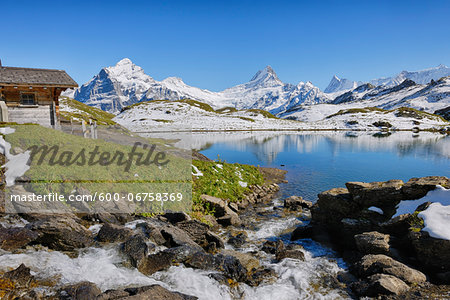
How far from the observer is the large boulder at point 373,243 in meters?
12.2

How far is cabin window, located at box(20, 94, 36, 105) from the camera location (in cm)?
2612

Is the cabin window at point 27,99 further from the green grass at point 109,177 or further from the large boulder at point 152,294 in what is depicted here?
the large boulder at point 152,294

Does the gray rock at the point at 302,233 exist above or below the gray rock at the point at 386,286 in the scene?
below

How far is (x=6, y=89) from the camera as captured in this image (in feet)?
82.3

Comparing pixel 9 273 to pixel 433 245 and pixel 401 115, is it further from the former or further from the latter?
pixel 401 115

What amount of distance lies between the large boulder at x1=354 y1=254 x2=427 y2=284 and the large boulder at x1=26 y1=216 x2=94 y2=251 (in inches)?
493

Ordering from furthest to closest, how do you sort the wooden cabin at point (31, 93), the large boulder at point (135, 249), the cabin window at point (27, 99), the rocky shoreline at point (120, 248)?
1. the cabin window at point (27, 99)
2. the wooden cabin at point (31, 93)
3. the large boulder at point (135, 249)
4. the rocky shoreline at point (120, 248)

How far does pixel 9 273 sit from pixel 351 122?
566ft

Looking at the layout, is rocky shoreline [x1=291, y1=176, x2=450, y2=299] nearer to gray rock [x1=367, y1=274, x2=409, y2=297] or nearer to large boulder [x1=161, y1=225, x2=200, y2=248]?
gray rock [x1=367, y1=274, x2=409, y2=297]

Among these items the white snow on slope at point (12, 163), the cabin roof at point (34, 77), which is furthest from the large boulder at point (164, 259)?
the cabin roof at point (34, 77)

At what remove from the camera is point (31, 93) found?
2644 cm

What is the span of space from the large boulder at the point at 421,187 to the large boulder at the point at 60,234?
17677 millimetres

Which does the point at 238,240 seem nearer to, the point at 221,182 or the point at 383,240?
the point at 383,240

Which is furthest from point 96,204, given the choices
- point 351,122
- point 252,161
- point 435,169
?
point 351,122
